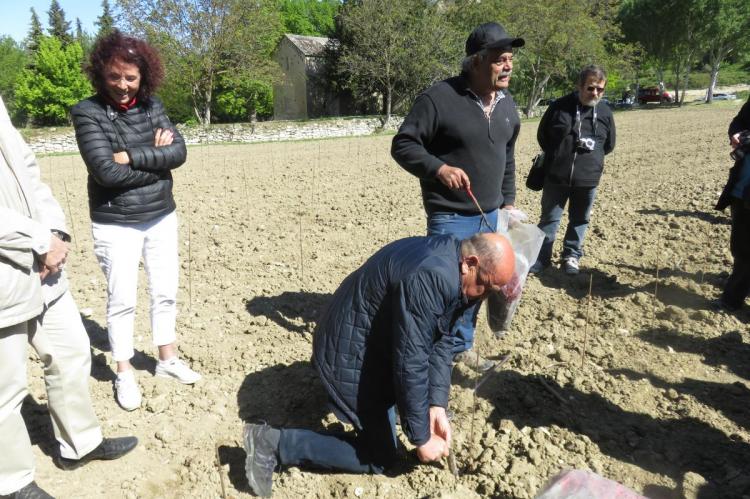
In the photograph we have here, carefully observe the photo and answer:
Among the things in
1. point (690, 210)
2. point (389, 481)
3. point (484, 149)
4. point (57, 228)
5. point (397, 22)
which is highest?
point (397, 22)

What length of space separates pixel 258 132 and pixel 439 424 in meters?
21.9

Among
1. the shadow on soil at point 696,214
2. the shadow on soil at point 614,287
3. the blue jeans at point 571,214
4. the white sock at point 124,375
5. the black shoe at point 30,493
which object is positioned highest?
the blue jeans at point 571,214

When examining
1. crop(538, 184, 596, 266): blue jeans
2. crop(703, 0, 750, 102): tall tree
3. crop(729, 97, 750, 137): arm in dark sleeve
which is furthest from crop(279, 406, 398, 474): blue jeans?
crop(703, 0, 750, 102): tall tree

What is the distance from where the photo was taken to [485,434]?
2986 mm

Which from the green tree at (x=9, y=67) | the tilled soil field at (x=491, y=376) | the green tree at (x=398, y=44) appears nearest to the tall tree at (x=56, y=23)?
the green tree at (x=9, y=67)

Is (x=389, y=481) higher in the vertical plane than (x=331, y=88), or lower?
lower

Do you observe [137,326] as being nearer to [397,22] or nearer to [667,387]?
[667,387]

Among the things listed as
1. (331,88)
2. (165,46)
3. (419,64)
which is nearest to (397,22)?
(419,64)

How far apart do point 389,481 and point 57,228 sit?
184cm

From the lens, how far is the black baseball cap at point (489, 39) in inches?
118

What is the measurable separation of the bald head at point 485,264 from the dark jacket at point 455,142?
891 mm

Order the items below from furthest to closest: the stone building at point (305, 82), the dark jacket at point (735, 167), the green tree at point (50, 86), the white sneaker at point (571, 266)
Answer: the stone building at point (305, 82)
the green tree at point (50, 86)
the white sneaker at point (571, 266)
the dark jacket at point (735, 167)

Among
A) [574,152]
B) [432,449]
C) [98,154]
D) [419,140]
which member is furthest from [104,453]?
[574,152]

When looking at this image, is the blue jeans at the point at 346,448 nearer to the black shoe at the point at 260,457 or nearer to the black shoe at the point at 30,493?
the black shoe at the point at 260,457
